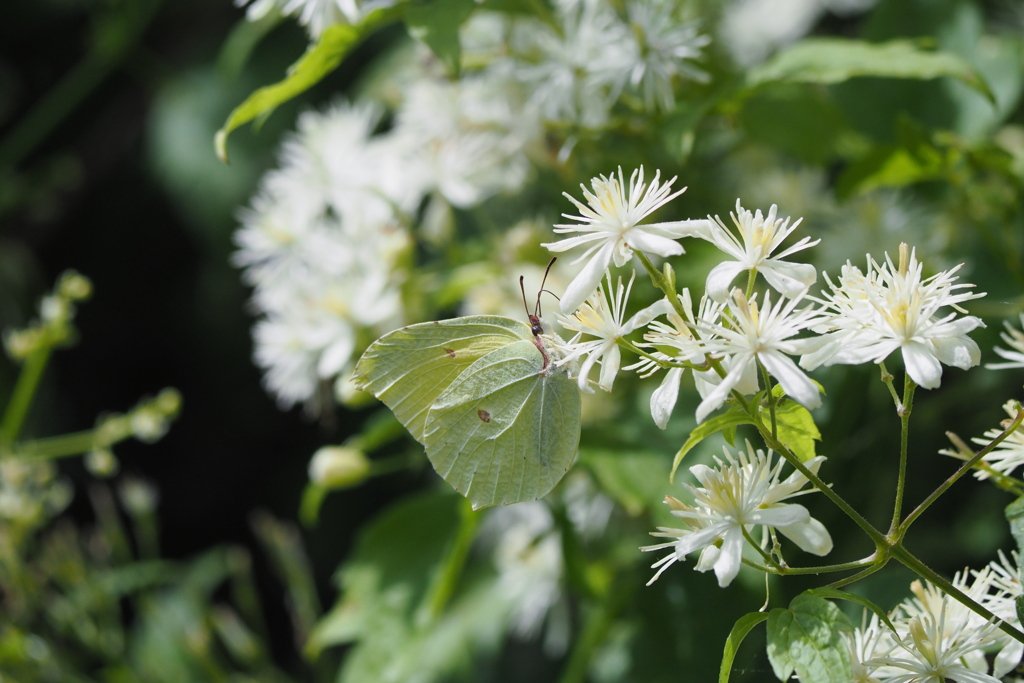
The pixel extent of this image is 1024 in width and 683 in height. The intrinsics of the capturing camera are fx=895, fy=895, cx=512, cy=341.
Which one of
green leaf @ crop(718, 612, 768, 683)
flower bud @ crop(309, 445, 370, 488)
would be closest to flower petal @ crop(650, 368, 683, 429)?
green leaf @ crop(718, 612, 768, 683)

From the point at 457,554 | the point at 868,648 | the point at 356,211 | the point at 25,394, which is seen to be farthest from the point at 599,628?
the point at 25,394

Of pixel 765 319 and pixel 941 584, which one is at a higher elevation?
pixel 765 319

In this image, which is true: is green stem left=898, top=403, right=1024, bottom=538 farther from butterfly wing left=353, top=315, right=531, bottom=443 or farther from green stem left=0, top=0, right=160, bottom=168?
green stem left=0, top=0, right=160, bottom=168

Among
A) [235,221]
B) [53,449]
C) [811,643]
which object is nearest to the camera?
[811,643]

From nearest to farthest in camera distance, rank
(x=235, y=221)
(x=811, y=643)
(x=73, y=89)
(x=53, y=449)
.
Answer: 1. (x=811, y=643)
2. (x=53, y=449)
3. (x=235, y=221)
4. (x=73, y=89)

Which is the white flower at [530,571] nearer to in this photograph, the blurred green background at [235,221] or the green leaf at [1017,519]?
the blurred green background at [235,221]

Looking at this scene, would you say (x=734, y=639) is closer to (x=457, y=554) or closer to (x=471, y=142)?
(x=457, y=554)
